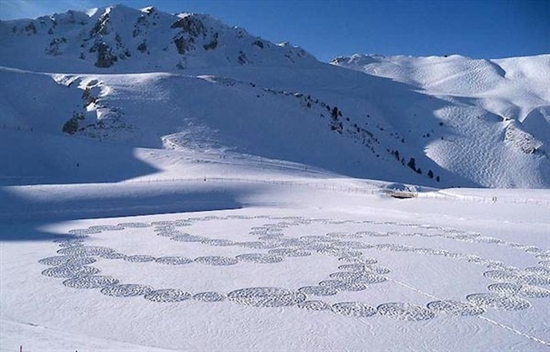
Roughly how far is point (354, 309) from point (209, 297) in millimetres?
2627

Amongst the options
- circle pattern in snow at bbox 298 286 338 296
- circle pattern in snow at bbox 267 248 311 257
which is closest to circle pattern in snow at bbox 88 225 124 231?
circle pattern in snow at bbox 267 248 311 257

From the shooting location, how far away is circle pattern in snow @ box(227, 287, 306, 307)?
30.4 ft

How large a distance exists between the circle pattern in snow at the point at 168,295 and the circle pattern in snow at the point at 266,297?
2.74ft

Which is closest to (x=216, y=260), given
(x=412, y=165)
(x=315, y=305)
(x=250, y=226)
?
(x=315, y=305)

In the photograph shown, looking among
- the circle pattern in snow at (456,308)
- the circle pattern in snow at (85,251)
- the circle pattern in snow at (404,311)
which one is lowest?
the circle pattern in snow at (85,251)

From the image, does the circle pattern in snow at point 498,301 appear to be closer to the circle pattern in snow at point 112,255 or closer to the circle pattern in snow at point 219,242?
the circle pattern in snow at point 219,242

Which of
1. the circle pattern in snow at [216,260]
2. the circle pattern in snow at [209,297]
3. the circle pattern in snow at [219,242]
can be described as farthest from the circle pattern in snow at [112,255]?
→ the circle pattern in snow at [209,297]

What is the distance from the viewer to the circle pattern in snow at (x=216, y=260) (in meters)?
12.4

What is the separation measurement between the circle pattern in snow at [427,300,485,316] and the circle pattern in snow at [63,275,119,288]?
6.09 m

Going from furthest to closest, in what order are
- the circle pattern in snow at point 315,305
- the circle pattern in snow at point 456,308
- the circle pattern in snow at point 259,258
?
1. the circle pattern in snow at point 259,258
2. the circle pattern in snow at point 315,305
3. the circle pattern in snow at point 456,308

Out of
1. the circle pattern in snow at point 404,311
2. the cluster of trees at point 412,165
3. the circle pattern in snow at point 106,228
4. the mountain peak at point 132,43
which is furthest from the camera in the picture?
the mountain peak at point 132,43

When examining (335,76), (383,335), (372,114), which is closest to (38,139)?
(383,335)

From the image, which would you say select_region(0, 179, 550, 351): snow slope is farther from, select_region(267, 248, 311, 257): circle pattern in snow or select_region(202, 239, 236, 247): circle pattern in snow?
select_region(202, 239, 236, 247): circle pattern in snow

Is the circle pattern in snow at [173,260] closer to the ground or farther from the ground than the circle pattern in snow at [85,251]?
farther from the ground
